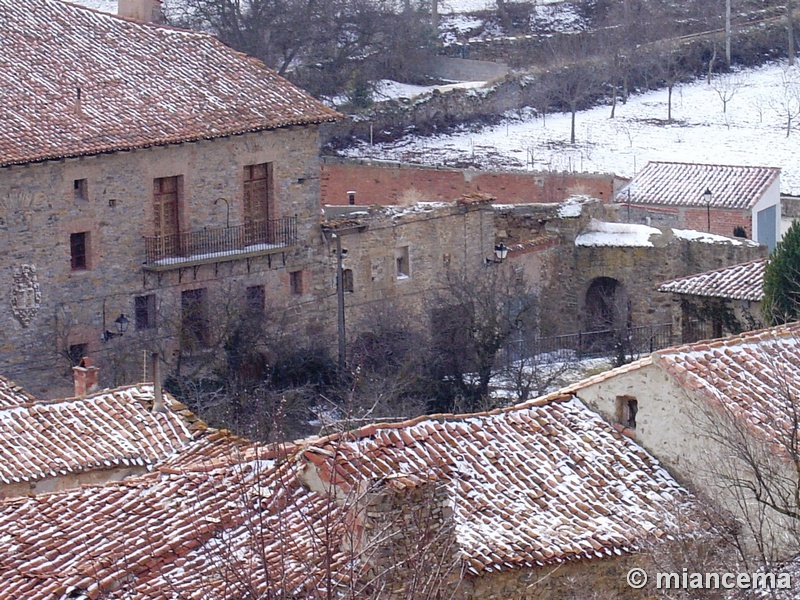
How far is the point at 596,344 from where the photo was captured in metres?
38.8

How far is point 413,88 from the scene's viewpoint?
57.9m

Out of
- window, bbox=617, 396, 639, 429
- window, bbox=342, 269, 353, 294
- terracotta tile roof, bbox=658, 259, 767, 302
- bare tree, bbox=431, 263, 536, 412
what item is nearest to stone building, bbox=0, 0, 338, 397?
window, bbox=342, 269, 353, 294

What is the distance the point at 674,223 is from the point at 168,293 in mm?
12450

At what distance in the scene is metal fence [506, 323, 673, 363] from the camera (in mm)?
37094

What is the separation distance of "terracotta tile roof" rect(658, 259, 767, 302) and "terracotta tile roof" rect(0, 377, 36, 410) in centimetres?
1236

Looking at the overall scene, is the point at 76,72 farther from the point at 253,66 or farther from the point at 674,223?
the point at 674,223

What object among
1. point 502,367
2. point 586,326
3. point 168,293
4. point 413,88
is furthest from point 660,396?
point 413,88

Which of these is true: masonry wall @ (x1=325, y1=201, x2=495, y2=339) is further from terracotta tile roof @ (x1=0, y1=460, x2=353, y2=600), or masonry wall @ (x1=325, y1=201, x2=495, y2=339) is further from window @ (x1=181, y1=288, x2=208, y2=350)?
terracotta tile roof @ (x1=0, y1=460, x2=353, y2=600)

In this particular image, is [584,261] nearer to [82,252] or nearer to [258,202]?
[258,202]

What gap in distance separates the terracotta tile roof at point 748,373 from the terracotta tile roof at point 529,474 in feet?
2.87

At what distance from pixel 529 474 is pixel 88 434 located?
5.41 meters

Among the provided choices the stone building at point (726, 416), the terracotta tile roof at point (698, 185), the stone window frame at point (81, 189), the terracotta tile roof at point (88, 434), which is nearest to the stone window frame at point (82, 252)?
the stone window frame at point (81, 189)

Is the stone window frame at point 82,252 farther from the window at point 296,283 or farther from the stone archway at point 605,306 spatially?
the stone archway at point 605,306

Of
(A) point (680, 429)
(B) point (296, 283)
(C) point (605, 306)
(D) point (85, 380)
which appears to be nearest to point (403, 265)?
(B) point (296, 283)
